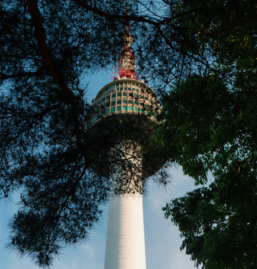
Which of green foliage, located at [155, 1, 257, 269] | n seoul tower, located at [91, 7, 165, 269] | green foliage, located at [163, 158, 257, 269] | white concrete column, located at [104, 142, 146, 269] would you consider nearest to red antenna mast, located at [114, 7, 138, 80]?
n seoul tower, located at [91, 7, 165, 269]

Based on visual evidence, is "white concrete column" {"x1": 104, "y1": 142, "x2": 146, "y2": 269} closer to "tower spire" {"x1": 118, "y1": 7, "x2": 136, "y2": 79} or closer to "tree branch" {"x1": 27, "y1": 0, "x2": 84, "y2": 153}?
"tree branch" {"x1": 27, "y1": 0, "x2": 84, "y2": 153}

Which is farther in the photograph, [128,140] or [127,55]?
[128,140]

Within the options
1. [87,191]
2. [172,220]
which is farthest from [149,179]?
[172,220]

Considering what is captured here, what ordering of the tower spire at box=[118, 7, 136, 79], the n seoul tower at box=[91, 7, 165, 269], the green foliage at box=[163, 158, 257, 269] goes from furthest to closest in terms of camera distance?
the green foliage at box=[163, 158, 257, 269]
the n seoul tower at box=[91, 7, 165, 269]
the tower spire at box=[118, 7, 136, 79]

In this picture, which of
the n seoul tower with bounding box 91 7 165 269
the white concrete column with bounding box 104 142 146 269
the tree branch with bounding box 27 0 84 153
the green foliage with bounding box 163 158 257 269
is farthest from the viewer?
the white concrete column with bounding box 104 142 146 269

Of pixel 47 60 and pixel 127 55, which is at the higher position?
pixel 127 55

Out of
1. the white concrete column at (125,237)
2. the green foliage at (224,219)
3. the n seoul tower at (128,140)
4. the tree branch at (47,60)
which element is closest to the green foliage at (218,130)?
the green foliage at (224,219)

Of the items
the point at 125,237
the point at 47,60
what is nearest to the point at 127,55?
the point at 47,60

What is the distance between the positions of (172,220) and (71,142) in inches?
260

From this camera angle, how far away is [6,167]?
5.25 m

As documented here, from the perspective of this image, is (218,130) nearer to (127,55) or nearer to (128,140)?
(128,140)

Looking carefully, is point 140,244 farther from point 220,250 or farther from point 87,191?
point 87,191

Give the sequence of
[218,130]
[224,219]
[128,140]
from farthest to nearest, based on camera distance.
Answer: [224,219] → [218,130] → [128,140]

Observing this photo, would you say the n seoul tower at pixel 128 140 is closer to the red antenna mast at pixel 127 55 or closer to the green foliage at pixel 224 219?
the red antenna mast at pixel 127 55
